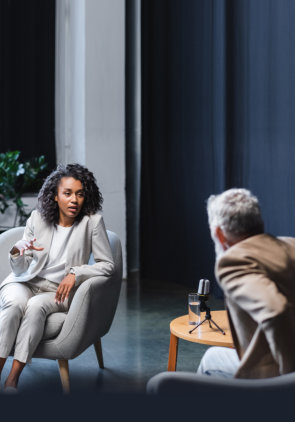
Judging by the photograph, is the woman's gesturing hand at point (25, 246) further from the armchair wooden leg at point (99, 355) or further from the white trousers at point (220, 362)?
the white trousers at point (220, 362)

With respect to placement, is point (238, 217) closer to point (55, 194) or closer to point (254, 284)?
point (254, 284)

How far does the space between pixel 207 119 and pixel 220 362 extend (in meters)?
3.77

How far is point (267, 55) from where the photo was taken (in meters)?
5.58

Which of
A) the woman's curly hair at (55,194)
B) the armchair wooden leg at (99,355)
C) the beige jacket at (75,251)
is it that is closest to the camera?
the beige jacket at (75,251)

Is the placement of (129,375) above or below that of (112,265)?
below

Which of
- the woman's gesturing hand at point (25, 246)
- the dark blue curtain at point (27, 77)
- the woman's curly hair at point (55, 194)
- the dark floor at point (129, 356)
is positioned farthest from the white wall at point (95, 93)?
the woman's gesturing hand at point (25, 246)

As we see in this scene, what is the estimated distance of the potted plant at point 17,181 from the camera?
6191 mm

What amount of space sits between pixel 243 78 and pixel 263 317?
13.4 ft

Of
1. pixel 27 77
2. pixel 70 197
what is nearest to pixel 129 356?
pixel 70 197

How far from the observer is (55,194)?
12.5ft

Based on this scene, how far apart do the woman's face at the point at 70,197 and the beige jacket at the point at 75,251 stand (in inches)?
3.2

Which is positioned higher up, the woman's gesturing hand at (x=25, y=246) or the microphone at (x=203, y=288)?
the woman's gesturing hand at (x=25, y=246)

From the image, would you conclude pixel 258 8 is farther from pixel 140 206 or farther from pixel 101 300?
pixel 101 300

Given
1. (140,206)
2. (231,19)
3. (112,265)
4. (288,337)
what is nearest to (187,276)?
(140,206)
